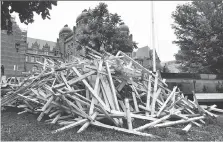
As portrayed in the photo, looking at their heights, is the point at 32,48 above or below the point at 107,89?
above

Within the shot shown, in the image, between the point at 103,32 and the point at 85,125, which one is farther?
the point at 103,32

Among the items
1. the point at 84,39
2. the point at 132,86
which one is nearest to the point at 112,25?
the point at 84,39

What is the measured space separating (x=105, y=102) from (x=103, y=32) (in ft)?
68.5

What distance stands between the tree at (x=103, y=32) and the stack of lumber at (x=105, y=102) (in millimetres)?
18036

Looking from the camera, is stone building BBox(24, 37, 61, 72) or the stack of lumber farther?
stone building BBox(24, 37, 61, 72)

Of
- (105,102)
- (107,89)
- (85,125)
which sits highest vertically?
(107,89)

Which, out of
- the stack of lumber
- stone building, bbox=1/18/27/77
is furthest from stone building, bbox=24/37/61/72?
the stack of lumber

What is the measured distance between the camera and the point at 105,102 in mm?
5836

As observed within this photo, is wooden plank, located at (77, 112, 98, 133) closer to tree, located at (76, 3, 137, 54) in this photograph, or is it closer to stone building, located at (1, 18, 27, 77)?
tree, located at (76, 3, 137, 54)

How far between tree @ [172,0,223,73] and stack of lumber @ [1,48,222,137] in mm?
15494

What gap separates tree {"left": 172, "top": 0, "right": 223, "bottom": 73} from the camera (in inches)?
803

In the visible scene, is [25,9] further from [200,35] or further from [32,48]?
[32,48]

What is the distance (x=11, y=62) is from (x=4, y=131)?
34348 millimetres

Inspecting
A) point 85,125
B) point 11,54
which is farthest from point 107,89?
point 11,54
